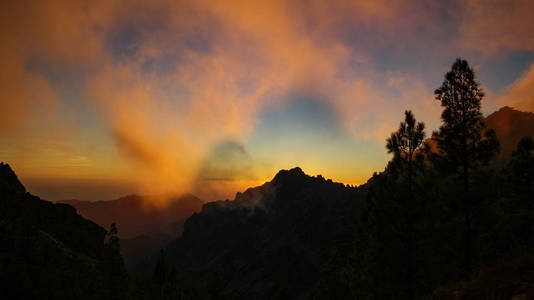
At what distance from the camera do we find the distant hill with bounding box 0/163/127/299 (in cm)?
3209

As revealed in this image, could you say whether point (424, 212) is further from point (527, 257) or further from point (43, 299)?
point (43, 299)

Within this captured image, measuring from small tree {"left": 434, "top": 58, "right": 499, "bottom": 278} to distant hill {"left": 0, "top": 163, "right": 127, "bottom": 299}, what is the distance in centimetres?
3378

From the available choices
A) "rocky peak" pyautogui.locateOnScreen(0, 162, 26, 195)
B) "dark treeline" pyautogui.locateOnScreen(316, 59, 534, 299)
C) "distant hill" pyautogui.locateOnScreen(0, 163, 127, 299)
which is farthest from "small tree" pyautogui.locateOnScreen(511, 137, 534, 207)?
"rocky peak" pyautogui.locateOnScreen(0, 162, 26, 195)

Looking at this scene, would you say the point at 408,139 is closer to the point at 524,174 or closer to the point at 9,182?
the point at 524,174

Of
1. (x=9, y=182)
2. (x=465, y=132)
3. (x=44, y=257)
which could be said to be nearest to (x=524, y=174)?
(x=465, y=132)

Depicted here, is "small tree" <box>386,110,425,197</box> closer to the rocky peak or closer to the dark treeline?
the dark treeline

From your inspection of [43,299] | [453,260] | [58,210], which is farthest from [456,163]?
[58,210]

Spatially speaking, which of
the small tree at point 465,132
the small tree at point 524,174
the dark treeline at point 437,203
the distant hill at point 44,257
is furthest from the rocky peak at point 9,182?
the small tree at point 524,174

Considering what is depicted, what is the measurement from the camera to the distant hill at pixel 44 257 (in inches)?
1264

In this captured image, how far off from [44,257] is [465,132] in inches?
2989

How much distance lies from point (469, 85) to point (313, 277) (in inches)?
7035

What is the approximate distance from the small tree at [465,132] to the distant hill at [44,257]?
33.8 meters

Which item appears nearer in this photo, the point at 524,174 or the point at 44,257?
the point at 524,174

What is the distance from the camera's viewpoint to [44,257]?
2334 inches
